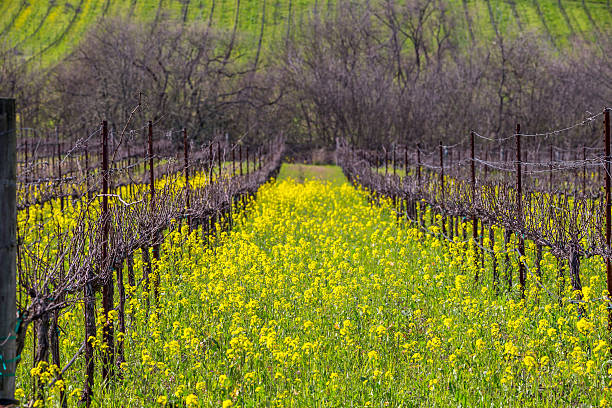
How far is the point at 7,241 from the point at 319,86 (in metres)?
47.6

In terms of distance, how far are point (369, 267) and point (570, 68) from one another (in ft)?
136

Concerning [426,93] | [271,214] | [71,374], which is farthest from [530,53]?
[71,374]

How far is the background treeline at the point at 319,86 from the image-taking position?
43.4 m

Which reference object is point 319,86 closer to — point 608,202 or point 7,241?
point 608,202

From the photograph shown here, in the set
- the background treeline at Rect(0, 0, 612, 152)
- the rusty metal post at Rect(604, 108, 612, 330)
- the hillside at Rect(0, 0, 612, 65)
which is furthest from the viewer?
the hillside at Rect(0, 0, 612, 65)

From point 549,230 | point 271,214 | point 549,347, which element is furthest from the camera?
point 271,214

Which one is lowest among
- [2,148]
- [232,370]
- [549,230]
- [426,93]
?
Result: [232,370]

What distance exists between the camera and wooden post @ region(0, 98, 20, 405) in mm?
3131

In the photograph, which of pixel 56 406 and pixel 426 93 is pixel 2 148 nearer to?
pixel 56 406

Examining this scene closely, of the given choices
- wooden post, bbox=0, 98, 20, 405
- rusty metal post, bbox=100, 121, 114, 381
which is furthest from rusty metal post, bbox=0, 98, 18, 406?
rusty metal post, bbox=100, 121, 114, 381

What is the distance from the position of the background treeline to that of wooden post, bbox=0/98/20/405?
35526mm

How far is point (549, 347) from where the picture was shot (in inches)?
258

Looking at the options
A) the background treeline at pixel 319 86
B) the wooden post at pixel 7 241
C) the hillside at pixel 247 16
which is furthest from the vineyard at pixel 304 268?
the hillside at pixel 247 16

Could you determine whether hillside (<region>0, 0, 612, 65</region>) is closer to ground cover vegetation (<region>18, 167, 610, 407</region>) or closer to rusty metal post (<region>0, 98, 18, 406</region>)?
ground cover vegetation (<region>18, 167, 610, 407</region>)
